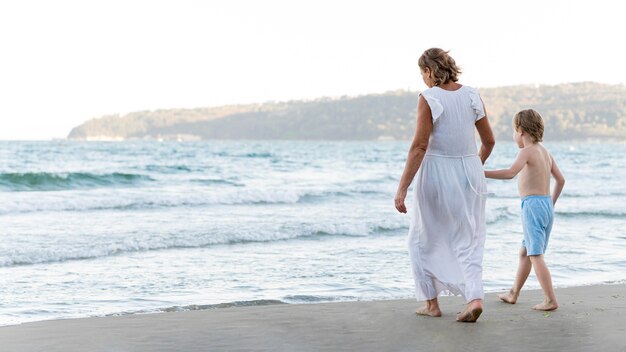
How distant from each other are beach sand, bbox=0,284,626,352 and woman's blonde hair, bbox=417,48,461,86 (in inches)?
61.8

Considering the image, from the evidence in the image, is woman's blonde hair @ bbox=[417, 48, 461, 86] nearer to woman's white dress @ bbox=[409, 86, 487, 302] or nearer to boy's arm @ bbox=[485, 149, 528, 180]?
woman's white dress @ bbox=[409, 86, 487, 302]

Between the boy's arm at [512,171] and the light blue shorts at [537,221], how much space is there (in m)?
0.27

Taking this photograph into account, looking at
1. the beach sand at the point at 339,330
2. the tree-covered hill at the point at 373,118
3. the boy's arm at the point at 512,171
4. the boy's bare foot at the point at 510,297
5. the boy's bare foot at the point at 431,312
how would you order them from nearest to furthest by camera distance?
the beach sand at the point at 339,330, the boy's arm at the point at 512,171, the boy's bare foot at the point at 431,312, the boy's bare foot at the point at 510,297, the tree-covered hill at the point at 373,118

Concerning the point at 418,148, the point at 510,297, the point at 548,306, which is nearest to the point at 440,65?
the point at 418,148

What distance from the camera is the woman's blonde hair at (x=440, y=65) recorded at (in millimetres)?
5270

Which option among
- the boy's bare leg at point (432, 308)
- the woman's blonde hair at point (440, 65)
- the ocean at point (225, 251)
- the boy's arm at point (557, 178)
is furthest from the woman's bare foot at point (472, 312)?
the ocean at point (225, 251)

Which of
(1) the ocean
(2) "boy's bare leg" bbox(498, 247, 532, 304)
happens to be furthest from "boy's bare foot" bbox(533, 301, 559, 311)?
(1) the ocean

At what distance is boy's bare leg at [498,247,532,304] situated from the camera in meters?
6.10

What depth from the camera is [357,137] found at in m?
109

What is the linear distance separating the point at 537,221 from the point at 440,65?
4.61 feet

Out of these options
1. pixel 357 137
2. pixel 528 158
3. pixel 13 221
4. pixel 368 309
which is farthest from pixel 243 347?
pixel 357 137

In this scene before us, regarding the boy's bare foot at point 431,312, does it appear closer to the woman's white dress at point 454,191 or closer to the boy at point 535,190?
the woman's white dress at point 454,191

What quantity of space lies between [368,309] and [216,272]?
10.5 feet

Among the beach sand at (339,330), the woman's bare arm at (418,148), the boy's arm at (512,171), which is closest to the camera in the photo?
the beach sand at (339,330)
